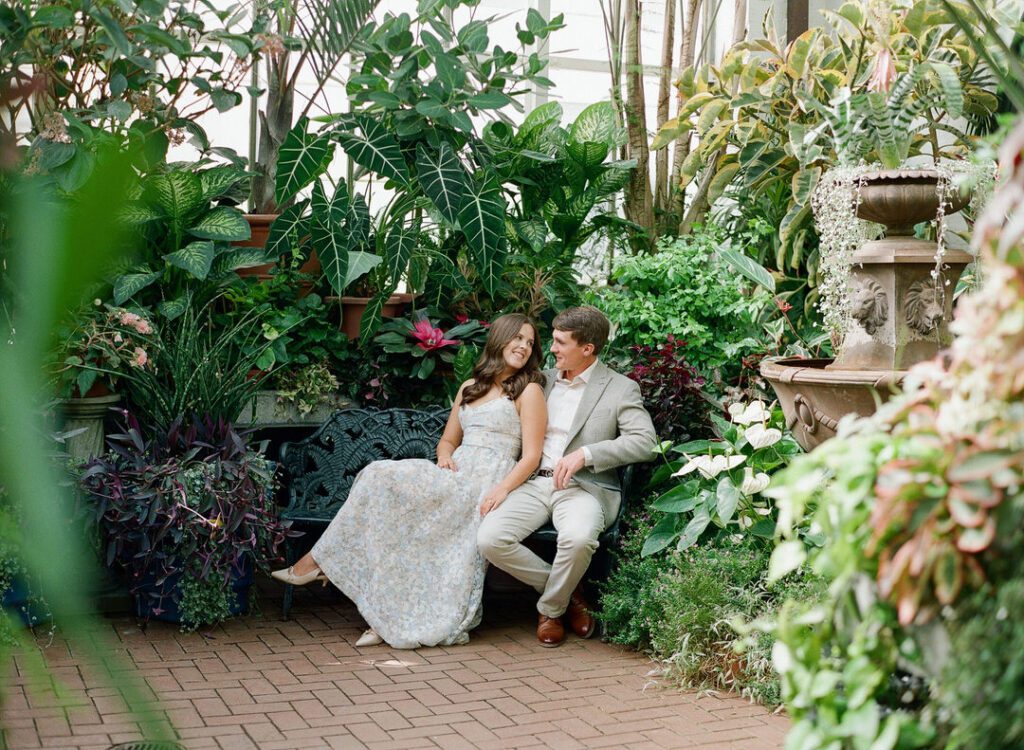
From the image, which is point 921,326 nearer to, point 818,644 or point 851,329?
point 851,329

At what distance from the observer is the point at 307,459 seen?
499 centimetres

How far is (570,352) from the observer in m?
4.64

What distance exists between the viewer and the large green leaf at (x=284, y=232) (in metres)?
5.29

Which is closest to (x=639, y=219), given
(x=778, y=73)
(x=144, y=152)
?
(x=778, y=73)

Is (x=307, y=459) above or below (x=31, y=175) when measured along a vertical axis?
below

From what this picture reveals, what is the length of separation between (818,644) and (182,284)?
391cm

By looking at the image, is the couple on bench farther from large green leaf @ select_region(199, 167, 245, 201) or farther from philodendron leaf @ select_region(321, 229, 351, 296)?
large green leaf @ select_region(199, 167, 245, 201)

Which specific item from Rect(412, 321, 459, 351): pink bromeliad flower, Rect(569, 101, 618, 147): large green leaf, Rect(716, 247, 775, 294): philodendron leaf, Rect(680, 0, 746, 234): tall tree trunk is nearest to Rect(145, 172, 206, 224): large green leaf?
Rect(412, 321, 459, 351): pink bromeliad flower

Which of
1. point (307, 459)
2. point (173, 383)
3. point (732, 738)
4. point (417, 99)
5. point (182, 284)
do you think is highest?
point (417, 99)

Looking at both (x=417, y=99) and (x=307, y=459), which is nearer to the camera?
(x=307, y=459)

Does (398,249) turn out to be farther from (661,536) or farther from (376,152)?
(661,536)

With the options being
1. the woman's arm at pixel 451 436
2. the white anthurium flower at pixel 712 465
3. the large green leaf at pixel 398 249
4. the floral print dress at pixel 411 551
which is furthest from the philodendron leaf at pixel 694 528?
the large green leaf at pixel 398 249

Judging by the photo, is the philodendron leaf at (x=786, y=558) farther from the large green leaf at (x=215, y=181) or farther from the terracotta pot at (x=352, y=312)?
the large green leaf at (x=215, y=181)

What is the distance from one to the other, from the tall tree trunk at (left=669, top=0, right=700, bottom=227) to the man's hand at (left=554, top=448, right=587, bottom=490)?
2467 mm
